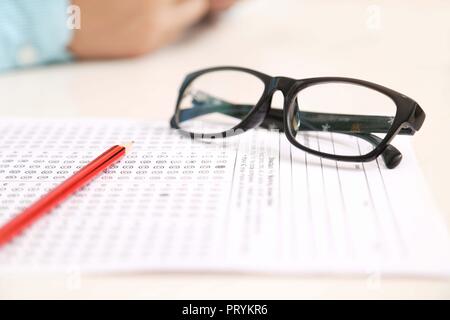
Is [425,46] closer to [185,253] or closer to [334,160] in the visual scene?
[334,160]

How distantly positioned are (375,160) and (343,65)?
0.32 meters

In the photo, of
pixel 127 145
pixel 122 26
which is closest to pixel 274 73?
pixel 122 26

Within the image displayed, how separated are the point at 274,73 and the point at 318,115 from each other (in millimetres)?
234

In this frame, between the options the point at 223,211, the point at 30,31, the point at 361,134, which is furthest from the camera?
the point at 30,31

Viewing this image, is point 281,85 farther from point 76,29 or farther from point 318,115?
point 76,29

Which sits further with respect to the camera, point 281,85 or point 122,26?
point 122,26

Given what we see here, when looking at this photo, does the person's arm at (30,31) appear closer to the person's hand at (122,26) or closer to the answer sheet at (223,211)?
the person's hand at (122,26)

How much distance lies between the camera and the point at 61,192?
0.41 meters

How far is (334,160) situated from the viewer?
0.48m

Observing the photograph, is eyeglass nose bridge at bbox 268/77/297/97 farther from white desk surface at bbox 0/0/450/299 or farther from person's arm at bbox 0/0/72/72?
person's arm at bbox 0/0/72/72

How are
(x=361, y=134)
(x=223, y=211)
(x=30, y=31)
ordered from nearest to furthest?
(x=223, y=211), (x=361, y=134), (x=30, y=31)

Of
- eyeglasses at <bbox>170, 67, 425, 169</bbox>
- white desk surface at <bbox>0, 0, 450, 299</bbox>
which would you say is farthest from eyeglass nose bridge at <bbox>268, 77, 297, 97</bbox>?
white desk surface at <bbox>0, 0, 450, 299</bbox>

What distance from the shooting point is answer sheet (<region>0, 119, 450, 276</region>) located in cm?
36

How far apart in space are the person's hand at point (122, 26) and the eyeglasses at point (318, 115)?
152mm
